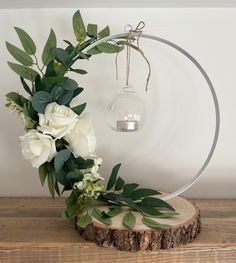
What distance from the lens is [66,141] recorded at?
0.70m

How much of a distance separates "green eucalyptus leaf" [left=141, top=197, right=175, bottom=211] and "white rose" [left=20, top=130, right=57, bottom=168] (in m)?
0.21

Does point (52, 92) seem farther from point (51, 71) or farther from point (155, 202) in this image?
point (155, 202)

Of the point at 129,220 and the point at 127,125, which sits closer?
the point at 129,220

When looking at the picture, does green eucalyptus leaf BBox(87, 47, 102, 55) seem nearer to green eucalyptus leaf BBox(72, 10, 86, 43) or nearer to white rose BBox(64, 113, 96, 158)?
green eucalyptus leaf BBox(72, 10, 86, 43)

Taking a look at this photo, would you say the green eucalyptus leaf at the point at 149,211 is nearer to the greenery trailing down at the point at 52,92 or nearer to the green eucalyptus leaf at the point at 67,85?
the greenery trailing down at the point at 52,92

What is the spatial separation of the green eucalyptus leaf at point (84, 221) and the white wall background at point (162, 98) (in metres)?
0.25

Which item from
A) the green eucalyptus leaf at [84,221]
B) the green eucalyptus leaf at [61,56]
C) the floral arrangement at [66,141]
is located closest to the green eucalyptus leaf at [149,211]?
the floral arrangement at [66,141]

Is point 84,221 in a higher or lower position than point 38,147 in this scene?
lower

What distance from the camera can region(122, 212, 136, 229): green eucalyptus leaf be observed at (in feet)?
2.03

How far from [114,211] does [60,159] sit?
0.14 metres

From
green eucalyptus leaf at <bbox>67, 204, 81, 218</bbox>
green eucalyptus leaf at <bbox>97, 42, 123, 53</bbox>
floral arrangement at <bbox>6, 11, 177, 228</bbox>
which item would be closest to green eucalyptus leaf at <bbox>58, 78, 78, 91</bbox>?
floral arrangement at <bbox>6, 11, 177, 228</bbox>

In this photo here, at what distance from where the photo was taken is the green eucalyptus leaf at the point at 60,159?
2.17 ft

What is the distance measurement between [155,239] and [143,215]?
2.7 inches

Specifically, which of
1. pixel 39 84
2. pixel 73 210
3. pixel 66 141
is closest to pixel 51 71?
pixel 39 84
